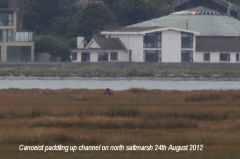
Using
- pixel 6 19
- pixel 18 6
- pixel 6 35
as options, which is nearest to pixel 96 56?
pixel 6 35

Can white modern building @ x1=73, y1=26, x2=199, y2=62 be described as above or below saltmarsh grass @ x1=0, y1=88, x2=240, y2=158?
above

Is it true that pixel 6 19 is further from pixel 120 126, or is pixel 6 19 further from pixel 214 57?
pixel 120 126

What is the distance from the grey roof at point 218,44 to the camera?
103875mm

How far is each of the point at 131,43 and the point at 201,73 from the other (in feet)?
39.3

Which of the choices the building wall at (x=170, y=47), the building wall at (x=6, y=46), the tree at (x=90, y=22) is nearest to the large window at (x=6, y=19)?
the building wall at (x=6, y=46)

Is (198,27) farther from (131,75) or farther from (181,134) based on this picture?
(181,134)

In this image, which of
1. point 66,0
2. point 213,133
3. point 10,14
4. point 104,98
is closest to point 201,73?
point 10,14

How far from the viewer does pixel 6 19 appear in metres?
102

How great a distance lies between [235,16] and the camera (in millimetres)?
126188

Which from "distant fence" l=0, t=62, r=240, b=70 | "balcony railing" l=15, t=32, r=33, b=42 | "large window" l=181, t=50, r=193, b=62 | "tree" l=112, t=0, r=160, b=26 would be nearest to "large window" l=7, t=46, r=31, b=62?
"balcony railing" l=15, t=32, r=33, b=42

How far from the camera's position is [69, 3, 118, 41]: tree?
4609 inches

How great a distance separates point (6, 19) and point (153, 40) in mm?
19221

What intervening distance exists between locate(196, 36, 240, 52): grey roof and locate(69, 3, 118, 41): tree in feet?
53.4

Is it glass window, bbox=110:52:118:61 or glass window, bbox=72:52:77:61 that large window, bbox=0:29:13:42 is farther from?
glass window, bbox=110:52:118:61
